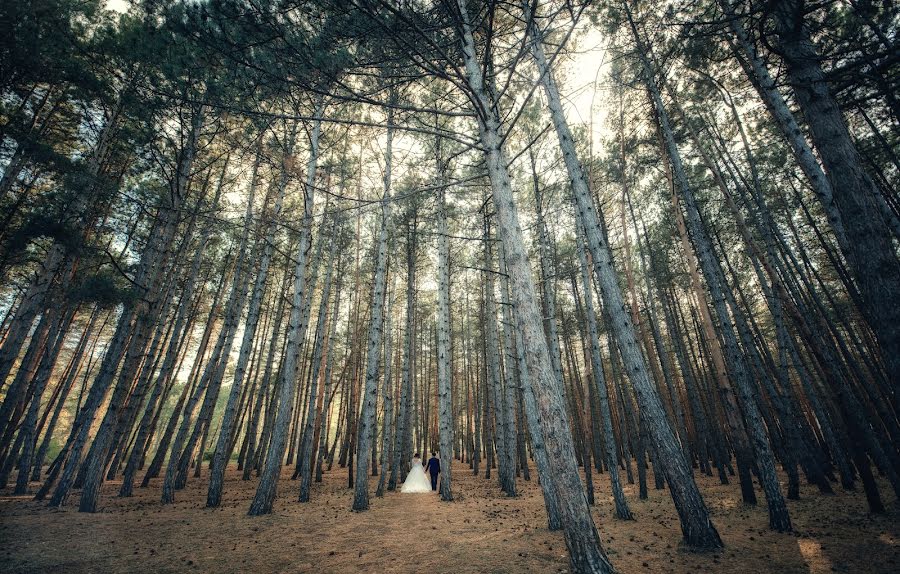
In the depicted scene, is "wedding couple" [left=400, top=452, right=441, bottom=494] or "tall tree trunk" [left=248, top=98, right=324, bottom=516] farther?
"wedding couple" [left=400, top=452, right=441, bottom=494]

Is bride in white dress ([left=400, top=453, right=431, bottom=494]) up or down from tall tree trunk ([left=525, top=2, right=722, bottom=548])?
down

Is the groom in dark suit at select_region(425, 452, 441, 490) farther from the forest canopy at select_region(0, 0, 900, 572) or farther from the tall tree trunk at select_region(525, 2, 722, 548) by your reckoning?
the tall tree trunk at select_region(525, 2, 722, 548)

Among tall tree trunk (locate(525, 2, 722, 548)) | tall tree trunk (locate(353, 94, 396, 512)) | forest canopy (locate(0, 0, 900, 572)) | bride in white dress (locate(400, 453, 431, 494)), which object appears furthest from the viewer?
bride in white dress (locate(400, 453, 431, 494))

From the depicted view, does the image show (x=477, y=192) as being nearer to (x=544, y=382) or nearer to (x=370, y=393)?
(x=370, y=393)

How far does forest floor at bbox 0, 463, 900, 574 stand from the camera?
4.55 meters

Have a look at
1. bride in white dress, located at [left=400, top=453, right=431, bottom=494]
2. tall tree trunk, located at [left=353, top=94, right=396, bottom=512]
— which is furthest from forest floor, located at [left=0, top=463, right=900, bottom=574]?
bride in white dress, located at [left=400, top=453, right=431, bottom=494]

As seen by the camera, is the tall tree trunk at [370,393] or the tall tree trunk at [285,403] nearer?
the tall tree trunk at [285,403]

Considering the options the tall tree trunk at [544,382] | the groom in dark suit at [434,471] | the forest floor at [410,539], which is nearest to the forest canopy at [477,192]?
the tall tree trunk at [544,382]

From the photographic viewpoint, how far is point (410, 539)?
5906 mm

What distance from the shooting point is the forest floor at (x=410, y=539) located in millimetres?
4547

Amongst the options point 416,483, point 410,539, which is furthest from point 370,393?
point 416,483

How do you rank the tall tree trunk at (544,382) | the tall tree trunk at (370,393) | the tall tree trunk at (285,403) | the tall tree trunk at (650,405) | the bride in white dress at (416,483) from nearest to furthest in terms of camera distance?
1. the tall tree trunk at (544,382)
2. the tall tree trunk at (650,405)
3. the tall tree trunk at (285,403)
4. the tall tree trunk at (370,393)
5. the bride in white dress at (416,483)

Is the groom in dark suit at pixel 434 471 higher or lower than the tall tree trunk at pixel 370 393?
lower

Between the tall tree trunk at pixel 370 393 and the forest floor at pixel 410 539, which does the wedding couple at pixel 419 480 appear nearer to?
the forest floor at pixel 410 539
